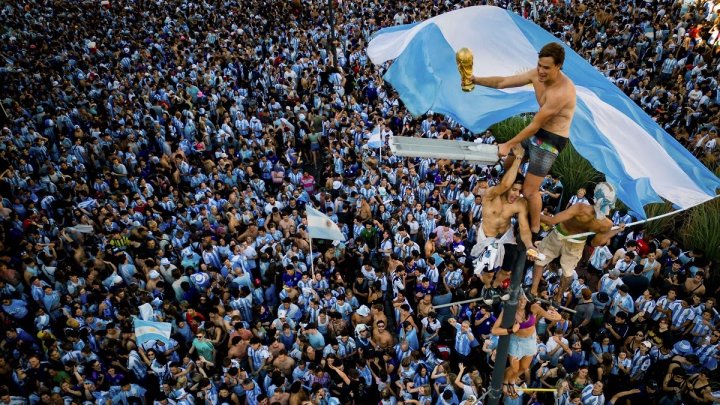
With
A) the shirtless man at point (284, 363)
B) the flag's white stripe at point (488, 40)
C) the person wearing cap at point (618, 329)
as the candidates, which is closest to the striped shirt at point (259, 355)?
the shirtless man at point (284, 363)

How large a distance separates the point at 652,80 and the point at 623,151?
1322 cm

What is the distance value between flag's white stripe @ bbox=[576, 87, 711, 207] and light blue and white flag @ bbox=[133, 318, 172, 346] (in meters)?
6.76

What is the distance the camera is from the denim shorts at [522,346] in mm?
5438

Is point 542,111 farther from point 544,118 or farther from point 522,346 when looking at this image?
point 522,346

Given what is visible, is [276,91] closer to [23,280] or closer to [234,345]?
[23,280]

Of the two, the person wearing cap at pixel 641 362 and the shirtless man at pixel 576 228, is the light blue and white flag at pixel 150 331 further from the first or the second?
the person wearing cap at pixel 641 362

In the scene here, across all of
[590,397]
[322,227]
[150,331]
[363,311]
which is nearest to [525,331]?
[590,397]

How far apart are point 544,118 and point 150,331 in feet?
22.7

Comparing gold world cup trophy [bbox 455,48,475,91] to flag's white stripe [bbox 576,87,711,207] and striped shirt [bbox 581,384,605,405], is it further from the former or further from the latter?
striped shirt [bbox 581,384,605,405]

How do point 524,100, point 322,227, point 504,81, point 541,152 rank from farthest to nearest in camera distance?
point 322,227
point 524,100
point 504,81
point 541,152

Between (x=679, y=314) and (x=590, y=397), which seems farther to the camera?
(x=679, y=314)

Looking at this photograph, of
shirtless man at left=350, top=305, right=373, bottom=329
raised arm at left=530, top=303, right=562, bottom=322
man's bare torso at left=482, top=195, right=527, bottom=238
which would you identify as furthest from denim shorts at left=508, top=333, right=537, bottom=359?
shirtless man at left=350, top=305, right=373, bottom=329

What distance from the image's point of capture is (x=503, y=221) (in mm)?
4176

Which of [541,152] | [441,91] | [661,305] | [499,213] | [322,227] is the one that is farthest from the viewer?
[322,227]
